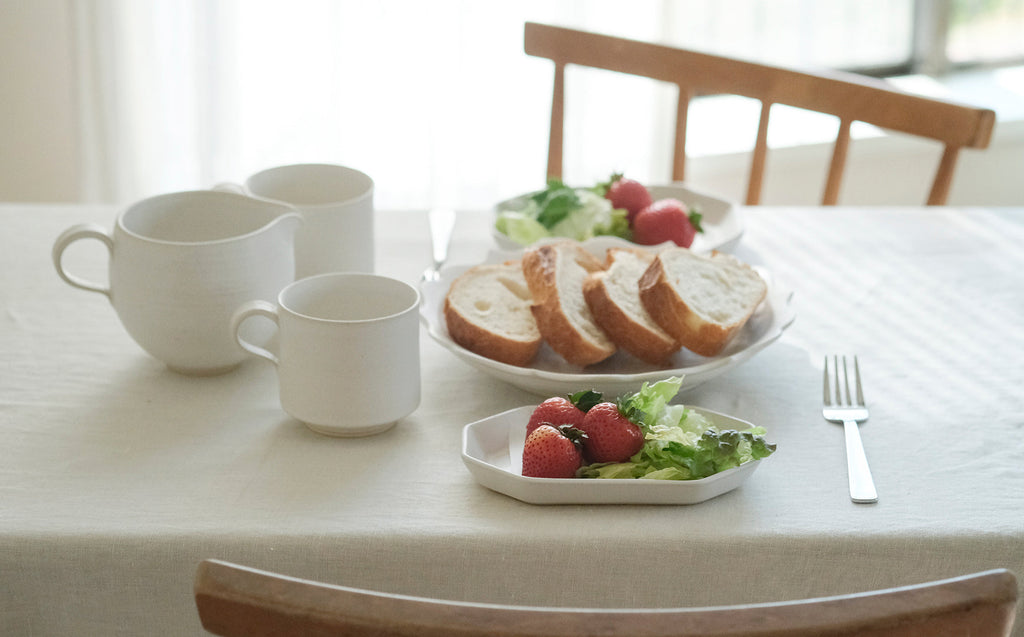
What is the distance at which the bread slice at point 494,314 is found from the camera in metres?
0.95

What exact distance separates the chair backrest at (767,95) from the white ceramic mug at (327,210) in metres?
0.60

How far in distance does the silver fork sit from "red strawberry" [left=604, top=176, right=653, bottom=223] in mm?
351

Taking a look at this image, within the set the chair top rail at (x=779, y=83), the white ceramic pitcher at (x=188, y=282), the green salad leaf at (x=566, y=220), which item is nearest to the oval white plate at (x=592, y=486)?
the white ceramic pitcher at (x=188, y=282)

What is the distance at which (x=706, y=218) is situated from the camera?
53.4 inches

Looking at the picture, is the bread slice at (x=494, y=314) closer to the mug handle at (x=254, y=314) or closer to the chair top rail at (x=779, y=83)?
the mug handle at (x=254, y=314)

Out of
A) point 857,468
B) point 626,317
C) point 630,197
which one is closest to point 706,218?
point 630,197

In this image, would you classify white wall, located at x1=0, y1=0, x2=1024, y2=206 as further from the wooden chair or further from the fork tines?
the wooden chair

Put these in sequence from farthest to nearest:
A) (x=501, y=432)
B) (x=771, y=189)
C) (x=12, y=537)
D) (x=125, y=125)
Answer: (x=771, y=189)
(x=125, y=125)
(x=501, y=432)
(x=12, y=537)

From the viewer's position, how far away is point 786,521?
769mm

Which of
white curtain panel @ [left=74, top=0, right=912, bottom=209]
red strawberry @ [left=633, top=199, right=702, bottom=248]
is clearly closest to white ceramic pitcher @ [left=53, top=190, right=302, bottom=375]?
red strawberry @ [left=633, top=199, right=702, bottom=248]

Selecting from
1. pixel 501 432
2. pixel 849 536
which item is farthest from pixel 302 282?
pixel 849 536

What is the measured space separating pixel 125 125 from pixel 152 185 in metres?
0.14

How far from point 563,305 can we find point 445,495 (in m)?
0.24

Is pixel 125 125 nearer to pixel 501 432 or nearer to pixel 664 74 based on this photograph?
pixel 664 74
